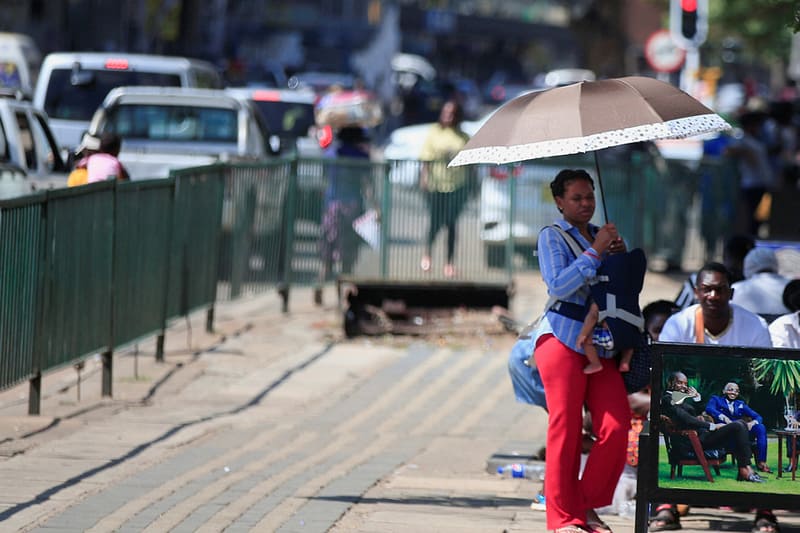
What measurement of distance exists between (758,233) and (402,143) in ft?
21.4

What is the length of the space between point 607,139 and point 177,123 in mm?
11723

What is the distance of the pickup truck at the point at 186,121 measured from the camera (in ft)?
57.6

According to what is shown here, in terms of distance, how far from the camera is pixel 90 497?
7.63m

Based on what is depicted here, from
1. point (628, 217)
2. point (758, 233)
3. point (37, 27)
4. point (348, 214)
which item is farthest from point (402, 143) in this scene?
point (37, 27)

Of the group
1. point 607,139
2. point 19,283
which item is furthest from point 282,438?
point 607,139

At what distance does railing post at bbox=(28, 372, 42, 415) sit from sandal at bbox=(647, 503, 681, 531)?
3800mm

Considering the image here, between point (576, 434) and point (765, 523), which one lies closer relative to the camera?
point (576, 434)

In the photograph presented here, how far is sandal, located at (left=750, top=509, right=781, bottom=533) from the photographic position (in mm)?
7234

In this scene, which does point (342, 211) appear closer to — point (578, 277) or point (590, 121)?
point (590, 121)

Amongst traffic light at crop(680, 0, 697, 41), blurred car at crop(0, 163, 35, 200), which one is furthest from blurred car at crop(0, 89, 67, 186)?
traffic light at crop(680, 0, 697, 41)

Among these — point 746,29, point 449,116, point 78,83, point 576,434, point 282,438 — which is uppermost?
point 746,29

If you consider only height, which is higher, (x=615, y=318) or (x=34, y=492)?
(x=615, y=318)

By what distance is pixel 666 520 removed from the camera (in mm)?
7359

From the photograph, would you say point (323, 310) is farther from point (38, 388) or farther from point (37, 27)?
point (37, 27)
